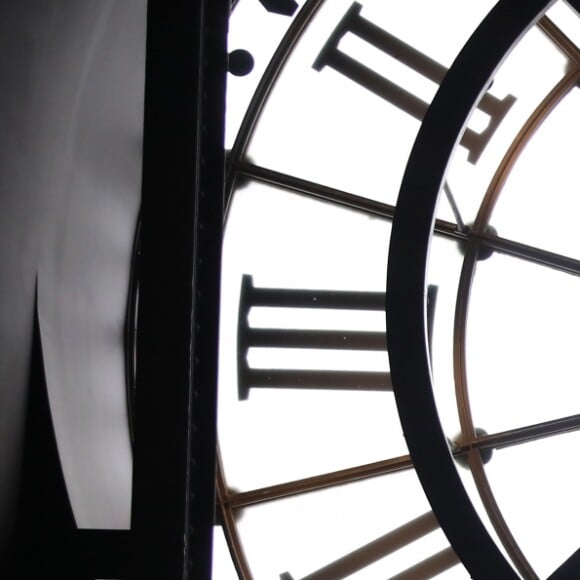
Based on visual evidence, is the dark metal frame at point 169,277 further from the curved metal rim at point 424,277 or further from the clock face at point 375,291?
the clock face at point 375,291

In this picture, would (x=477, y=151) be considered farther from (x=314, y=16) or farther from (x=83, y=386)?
(x=83, y=386)

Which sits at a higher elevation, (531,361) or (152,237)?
(531,361)

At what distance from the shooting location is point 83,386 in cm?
507

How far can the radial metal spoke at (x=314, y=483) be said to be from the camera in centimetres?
613

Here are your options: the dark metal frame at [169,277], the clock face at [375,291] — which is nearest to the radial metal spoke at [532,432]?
the clock face at [375,291]

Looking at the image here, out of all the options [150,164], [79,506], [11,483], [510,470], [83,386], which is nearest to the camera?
[150,164]

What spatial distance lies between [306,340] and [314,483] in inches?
38.6

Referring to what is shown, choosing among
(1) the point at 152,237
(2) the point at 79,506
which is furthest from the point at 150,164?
(2) the point at 79,506

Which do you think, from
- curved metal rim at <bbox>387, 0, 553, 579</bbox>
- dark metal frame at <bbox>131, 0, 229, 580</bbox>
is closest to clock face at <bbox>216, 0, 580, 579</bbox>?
curved metal rim at <bbox>387, 0, 553, 579</bbox>

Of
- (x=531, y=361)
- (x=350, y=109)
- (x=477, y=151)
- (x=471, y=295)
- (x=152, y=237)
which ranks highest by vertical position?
(x=350, y=109)

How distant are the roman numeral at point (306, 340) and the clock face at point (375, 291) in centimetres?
1

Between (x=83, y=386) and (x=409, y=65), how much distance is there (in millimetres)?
3084

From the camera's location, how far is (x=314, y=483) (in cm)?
A: 620

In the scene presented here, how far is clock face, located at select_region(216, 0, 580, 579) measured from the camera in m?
6.10
